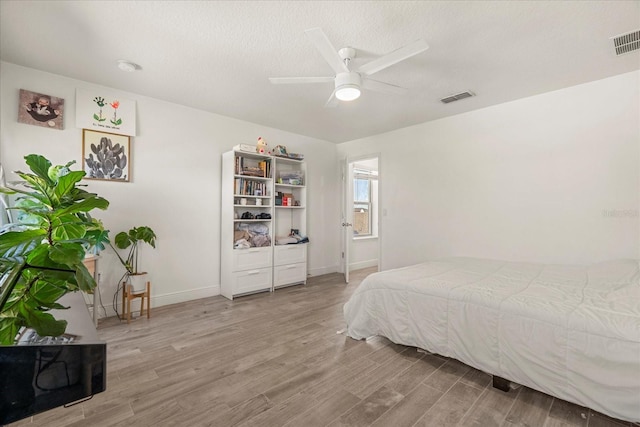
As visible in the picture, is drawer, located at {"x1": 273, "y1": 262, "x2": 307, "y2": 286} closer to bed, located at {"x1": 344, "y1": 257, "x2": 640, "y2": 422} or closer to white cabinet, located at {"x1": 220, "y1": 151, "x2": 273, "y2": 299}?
white cabinet, located at {"x1": 220, "y1": 151, "x2": 273, "y2": 299}

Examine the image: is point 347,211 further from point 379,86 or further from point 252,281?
point 379,86

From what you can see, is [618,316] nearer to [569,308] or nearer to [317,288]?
[569,308]

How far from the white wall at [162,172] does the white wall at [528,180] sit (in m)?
2.63

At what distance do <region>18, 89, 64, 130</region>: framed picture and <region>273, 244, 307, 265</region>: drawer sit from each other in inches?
112

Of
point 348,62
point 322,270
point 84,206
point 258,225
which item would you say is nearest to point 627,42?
point 348,62

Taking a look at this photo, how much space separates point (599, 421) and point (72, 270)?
2.56 meters

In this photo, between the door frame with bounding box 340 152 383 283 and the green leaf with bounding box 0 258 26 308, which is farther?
the door frame with bounding box 340 152 383 283

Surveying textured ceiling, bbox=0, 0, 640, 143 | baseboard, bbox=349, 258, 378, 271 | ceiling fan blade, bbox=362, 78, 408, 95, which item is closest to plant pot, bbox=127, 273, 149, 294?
textured ceiling, bbox=0, 0, 640, 143

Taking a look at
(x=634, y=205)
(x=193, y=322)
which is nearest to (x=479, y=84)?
(x=634, y=205)

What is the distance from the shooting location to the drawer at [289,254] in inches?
166

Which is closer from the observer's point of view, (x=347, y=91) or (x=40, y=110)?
(x=347, y=91)

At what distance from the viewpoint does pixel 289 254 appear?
14.3 feet

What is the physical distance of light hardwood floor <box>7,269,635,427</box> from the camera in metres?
1.58

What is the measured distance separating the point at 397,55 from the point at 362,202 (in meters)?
4.64
